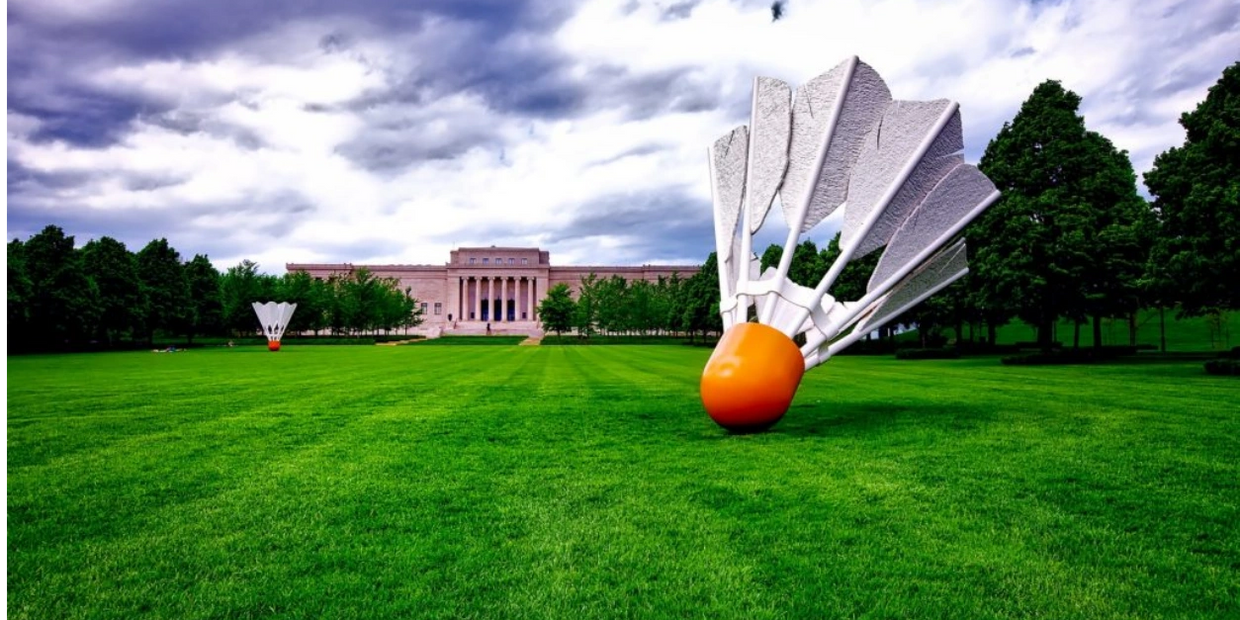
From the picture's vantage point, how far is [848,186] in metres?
8.87

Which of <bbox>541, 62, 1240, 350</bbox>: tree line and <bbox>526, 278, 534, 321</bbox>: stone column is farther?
<bbox>526, 278, 534, 321</bbox>: stone column

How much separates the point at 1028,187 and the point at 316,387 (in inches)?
892

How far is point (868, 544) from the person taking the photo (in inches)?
171

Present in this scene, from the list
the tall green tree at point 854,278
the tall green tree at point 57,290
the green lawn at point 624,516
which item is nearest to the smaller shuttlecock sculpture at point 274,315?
the tall green tree at point 57,290

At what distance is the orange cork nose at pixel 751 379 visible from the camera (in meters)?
8.02

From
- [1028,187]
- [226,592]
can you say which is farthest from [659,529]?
[1028,187]

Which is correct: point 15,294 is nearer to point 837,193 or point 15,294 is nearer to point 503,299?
point 837,193

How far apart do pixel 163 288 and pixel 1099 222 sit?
173 ft

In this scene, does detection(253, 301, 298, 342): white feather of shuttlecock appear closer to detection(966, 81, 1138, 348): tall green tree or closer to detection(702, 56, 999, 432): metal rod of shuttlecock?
detection(966, 81, 1138, 348): tall green tree

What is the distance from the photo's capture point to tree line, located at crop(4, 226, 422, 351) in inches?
1553

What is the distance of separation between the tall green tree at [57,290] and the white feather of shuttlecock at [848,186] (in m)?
43.2

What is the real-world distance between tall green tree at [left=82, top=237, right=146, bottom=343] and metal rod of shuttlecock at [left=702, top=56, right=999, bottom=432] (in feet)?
152

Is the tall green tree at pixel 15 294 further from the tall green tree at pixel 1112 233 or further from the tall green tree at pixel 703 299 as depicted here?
the tall green tree at pixel 1112 233

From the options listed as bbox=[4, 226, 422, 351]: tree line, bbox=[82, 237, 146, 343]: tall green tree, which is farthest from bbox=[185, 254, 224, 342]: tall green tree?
bbox=[82, 237, 146, 343]: tall green tree
